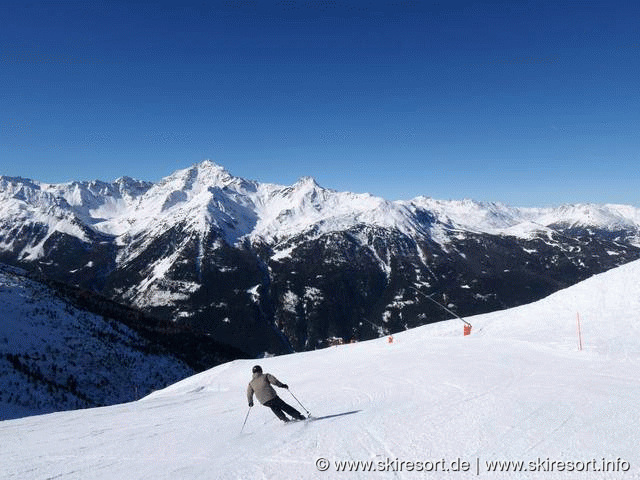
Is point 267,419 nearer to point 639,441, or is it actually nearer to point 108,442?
point 108,442

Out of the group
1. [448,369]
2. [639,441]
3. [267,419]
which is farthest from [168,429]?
[639,441]

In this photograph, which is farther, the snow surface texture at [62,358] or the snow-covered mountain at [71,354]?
the snow-covered mountain at [71,354]

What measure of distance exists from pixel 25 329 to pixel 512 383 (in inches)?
2680

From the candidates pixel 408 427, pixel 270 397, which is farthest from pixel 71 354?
pixel 408 427

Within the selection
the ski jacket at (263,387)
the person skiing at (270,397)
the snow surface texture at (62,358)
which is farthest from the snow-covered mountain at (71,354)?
the person skiing at (270,397)

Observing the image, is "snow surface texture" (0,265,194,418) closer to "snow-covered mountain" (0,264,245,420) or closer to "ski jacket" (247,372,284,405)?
"snow-covered mountain" (0,264,245,420)

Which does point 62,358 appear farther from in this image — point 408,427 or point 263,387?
point 408,427
